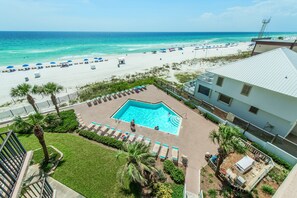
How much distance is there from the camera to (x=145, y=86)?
95.9ft

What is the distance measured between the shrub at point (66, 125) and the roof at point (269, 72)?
20674 mm

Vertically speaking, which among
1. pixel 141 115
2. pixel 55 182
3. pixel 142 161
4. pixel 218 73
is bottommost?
pixel 141 115

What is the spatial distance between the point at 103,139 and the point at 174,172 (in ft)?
27.0

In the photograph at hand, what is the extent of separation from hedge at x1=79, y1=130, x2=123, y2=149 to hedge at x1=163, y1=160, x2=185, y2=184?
5067 mm

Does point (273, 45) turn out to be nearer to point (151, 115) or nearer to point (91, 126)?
point (151, 115)

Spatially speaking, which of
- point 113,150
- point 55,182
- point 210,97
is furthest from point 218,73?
point 55,182

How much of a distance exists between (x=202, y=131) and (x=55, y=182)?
15.9 m

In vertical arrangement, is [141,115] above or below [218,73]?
below

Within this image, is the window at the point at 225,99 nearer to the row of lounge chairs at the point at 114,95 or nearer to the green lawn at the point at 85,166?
the row of lounge chairs at the point at 114,95

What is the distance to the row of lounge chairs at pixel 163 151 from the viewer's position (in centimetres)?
1322

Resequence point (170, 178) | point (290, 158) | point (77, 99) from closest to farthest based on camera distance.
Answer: point (170, 178) → point (290, 158) → point (77, 99)

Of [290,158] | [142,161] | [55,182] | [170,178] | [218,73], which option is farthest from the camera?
[218,73]

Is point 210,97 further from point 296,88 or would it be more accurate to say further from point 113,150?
point 113,150

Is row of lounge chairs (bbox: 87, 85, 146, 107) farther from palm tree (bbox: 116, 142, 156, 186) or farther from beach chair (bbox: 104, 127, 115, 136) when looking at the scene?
palm tree (bbox: 116, 142, 156, 186)
